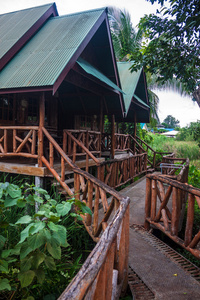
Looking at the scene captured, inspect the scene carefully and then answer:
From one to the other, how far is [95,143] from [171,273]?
5.91 m

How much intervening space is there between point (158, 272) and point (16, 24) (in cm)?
910

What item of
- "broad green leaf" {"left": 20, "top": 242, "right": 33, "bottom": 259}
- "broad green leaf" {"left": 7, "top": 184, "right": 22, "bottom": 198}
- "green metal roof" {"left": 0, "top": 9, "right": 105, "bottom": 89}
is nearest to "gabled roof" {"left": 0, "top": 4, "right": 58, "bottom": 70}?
"green metal roof" {"left": 0, "top": 9, "right": 105, "bottom": 89}

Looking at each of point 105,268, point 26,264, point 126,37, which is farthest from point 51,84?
point 126,37

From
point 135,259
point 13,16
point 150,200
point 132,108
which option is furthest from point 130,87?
point 135,259

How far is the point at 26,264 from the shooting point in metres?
2.32

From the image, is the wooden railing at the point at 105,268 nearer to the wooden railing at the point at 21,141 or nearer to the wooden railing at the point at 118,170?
the wooden railing at the point at 21,141

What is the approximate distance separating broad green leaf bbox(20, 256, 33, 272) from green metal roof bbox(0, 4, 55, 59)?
6.07m

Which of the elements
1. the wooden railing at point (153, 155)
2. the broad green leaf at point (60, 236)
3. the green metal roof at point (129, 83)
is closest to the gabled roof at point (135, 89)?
the green metal roof at point (129, 83)

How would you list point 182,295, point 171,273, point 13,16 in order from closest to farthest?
point 182,295 < point 171,273 < point 13,16

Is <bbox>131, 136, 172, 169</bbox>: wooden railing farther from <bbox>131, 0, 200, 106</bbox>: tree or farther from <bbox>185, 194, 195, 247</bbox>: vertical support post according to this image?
<bbox>185, 194, 195, 247</bbox>: vertical support post

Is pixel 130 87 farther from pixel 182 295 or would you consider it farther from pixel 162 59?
pixel 182 295

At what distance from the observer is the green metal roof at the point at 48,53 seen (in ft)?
18.4

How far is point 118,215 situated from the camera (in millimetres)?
2438

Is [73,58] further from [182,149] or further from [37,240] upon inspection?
[182,149]
